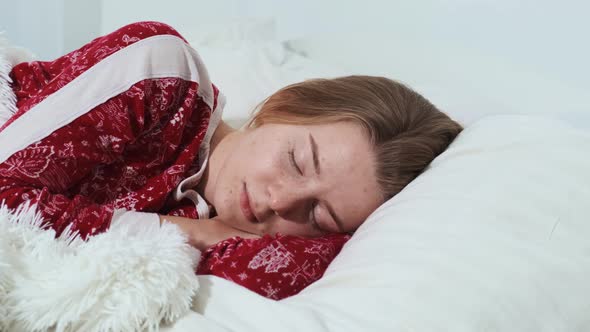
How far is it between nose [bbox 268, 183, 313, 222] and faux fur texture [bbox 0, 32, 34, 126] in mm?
442

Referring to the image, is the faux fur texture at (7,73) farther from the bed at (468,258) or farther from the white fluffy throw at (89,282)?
the bed at (468,258)

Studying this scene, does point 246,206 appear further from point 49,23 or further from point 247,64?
point 49,23

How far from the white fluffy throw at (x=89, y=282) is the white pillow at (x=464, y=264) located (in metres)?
0.03

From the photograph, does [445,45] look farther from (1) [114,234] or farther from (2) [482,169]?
(1) [114,234]

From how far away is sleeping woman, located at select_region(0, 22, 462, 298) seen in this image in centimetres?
93

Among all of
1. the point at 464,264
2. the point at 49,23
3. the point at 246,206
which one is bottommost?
the point at 49,23

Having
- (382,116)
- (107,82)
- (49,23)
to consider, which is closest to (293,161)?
(382,116)

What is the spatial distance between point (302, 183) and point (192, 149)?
211 millimetres

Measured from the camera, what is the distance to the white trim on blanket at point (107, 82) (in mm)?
919

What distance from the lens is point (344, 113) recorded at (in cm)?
106

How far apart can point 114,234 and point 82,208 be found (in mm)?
243

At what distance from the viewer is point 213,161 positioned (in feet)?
3.67

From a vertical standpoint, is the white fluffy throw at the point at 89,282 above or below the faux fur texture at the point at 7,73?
above

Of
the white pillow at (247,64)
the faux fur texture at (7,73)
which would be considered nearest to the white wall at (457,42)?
the white pillow at (247,64)
